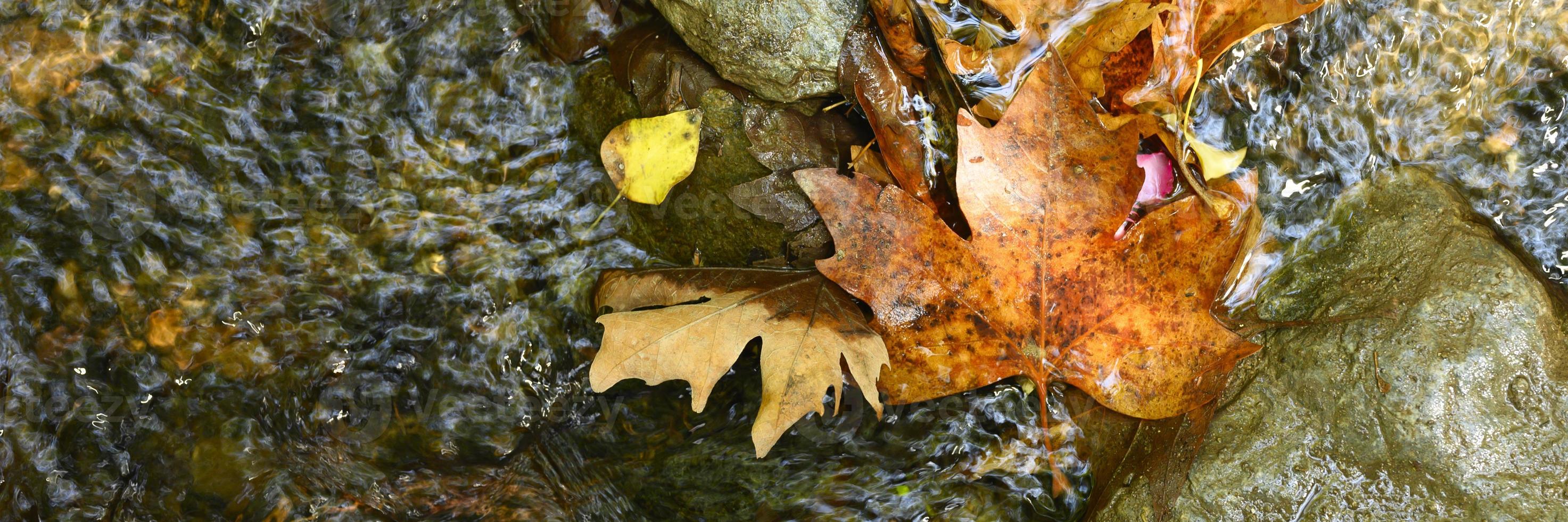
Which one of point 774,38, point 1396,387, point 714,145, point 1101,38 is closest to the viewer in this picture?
point 1396,387

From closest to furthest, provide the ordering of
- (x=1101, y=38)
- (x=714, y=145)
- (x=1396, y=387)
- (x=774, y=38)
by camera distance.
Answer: (x=1396, y=387)
(x=1101, y=38)
(x=774, y=38)
(x=714, y=145)

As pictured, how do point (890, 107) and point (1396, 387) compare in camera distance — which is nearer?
point (1396, 387)

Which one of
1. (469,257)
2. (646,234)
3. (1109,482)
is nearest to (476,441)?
(469,257)

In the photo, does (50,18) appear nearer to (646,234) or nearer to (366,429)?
(366,429)

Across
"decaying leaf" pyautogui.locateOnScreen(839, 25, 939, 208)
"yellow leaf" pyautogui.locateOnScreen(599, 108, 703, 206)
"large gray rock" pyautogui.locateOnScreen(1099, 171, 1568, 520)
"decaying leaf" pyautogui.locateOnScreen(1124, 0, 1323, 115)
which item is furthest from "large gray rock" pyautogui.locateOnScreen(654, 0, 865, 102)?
"large gray rock" pyautogui.locateOnScreen(1099, 171, 1568, 520)

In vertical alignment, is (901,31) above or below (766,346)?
above

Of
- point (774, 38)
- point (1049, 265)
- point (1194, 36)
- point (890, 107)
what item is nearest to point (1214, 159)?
point (1194, 36)

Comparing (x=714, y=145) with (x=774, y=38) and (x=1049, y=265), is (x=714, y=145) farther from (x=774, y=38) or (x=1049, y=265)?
(x=1049, y=265)

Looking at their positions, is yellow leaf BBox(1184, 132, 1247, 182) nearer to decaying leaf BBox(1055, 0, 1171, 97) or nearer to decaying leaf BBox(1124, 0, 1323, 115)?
decaying leaf BBox(1124, 0, 1323, 115)

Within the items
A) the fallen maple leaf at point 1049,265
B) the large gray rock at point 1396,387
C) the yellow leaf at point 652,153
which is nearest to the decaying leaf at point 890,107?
the fallen maple leaf at point 1049,265
